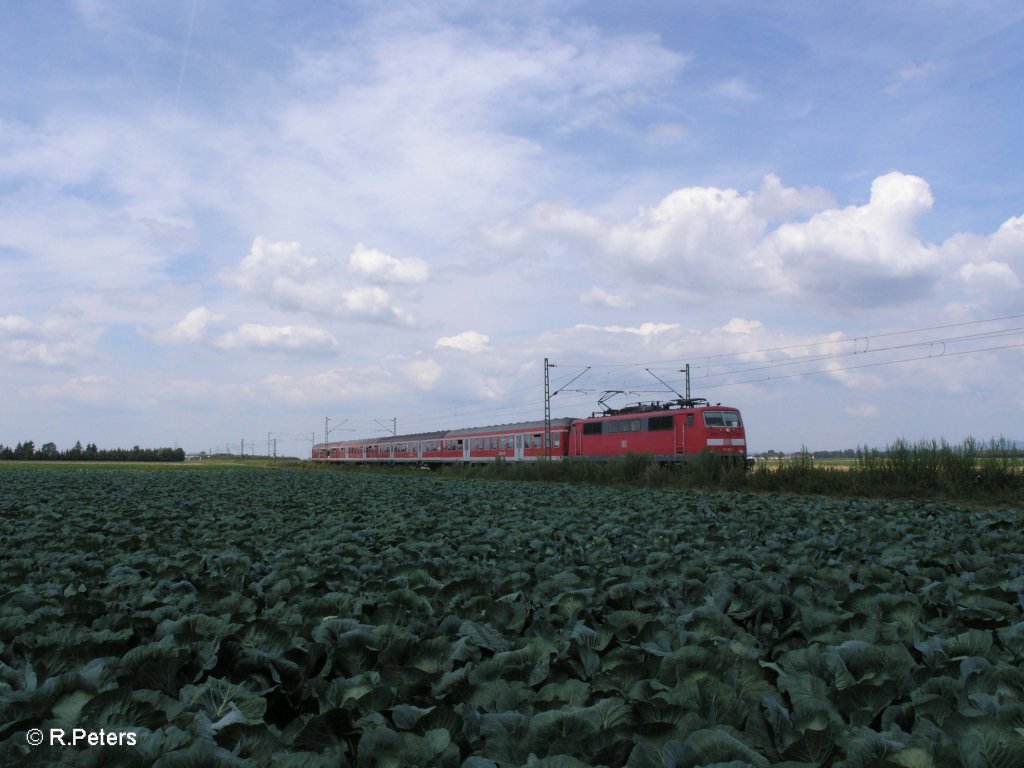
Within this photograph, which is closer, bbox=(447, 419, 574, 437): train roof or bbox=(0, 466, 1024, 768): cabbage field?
bbox=(0, 466, 1024, 768): cabbage field

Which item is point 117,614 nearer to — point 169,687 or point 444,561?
point 169,687

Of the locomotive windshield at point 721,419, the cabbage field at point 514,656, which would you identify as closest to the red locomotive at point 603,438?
the locomotive windshield at point 721,419

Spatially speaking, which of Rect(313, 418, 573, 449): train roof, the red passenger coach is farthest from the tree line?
the red passenger coach

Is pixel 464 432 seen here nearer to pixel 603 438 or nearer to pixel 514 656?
pixel 603 438

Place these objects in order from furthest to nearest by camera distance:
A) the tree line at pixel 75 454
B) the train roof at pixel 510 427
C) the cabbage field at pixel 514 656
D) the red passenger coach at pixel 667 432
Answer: the tree line at pixel 75 454 < the train roof at pixel 510 427 < the red passenger coach at pixel 667 432 < the cabbage field at pixel 514 656

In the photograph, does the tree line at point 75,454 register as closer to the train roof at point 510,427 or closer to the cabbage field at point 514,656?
the train roof at point 510,427

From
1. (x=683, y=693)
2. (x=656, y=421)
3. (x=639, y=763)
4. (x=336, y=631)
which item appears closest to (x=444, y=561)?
(x=336, y=631)

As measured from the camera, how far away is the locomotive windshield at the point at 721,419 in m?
32.8

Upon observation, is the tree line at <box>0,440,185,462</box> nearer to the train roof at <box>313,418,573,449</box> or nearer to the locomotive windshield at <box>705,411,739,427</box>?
the train roof at <box>313,418,573,449</box>

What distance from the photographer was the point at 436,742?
2367 millimetres

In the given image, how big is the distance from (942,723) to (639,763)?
50.7 inches

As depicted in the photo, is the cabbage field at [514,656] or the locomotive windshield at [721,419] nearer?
the cabbage field at [514,656]

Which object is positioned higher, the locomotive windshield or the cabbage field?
the locomotive windshield

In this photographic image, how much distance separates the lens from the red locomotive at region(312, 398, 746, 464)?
33031 millimetres
